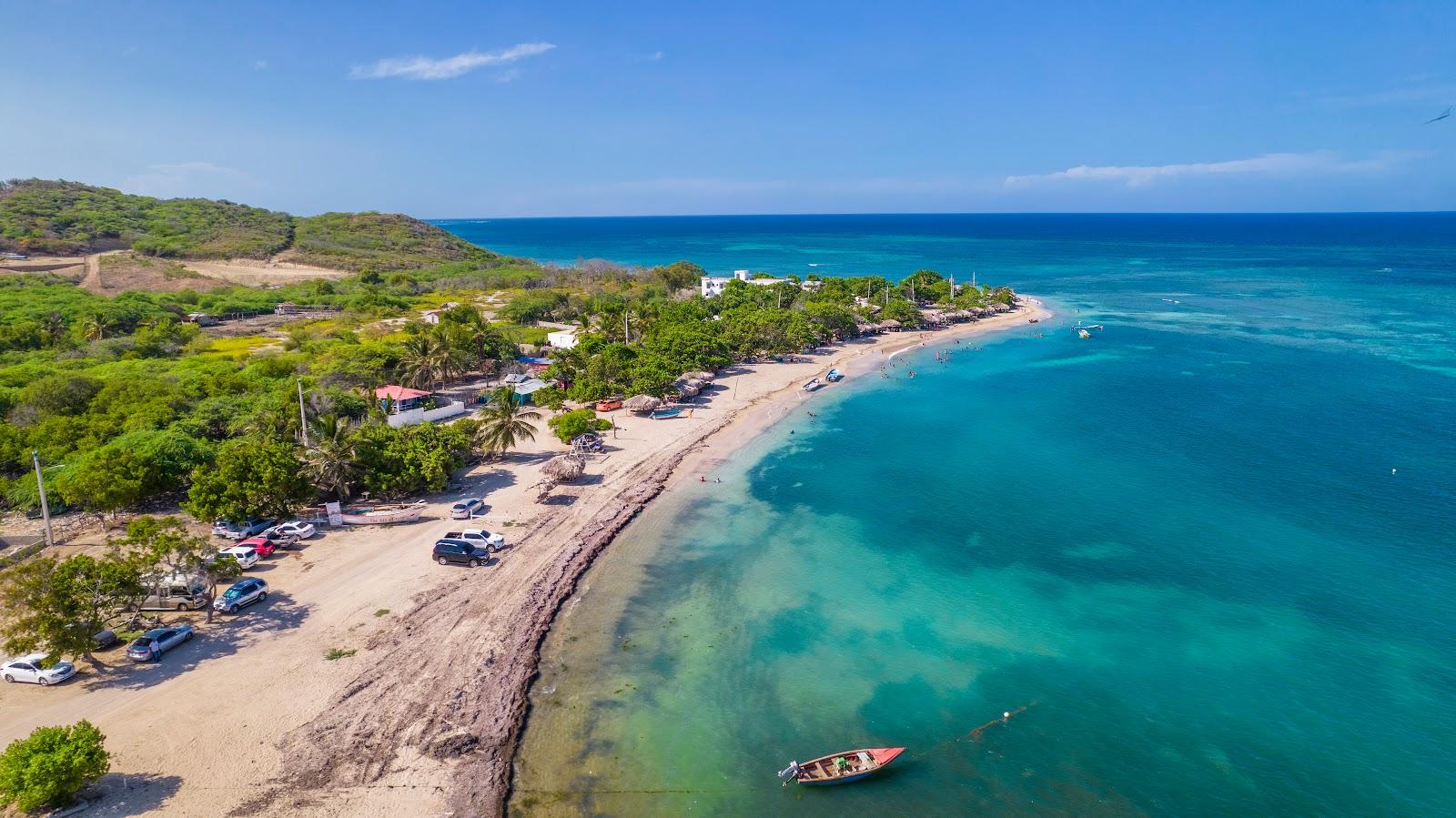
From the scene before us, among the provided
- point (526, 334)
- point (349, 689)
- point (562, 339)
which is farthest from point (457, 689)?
point (526, 334)

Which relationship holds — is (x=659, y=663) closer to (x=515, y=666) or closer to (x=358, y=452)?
(x=515, y=666)

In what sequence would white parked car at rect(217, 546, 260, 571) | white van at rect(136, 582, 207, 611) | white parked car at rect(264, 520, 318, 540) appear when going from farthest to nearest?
white parked car at rect(264, 520, 318, 540) → white parked car at rect(217, 546, 260, 571) → white van at rect(136, 582, 207, 611)

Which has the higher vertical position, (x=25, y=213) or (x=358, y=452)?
(x=25, y=213)

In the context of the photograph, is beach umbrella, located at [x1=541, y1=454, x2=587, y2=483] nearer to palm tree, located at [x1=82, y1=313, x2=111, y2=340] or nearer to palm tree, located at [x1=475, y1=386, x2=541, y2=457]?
palm tree, located at [x1=475, y1=386, x2=541, y2=457]

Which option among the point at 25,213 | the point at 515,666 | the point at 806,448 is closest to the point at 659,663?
the point at 515,666

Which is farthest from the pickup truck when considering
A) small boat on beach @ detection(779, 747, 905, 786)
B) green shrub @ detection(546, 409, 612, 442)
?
small boat on beach @ detection(779, 747, 905, 786)

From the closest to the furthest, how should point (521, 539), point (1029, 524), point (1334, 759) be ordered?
point (1334, 759) → point (521, 539) → point (1029, 524)

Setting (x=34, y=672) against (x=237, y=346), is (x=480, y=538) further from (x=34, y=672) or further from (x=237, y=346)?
(x=237, y=346)
